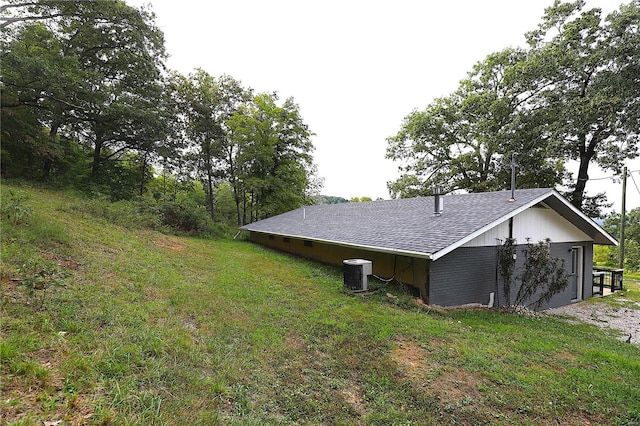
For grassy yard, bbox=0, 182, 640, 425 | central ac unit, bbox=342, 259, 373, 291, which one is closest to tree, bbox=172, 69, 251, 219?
central ac unit, bbox=342, 259, 373, 291

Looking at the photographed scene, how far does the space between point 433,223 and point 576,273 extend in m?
6.48

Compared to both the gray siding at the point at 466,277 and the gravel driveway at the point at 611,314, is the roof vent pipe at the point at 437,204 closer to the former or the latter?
the gray siding at the point at 466,277

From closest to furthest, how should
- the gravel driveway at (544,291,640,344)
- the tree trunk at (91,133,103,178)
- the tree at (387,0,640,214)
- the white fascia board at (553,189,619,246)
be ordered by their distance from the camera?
the gravel driveway at (544,291,640,344) < the white fascia board at (553,189,619,246) < the tree at (387,0,640,214) < the tree trunk at (91,133,103,178)

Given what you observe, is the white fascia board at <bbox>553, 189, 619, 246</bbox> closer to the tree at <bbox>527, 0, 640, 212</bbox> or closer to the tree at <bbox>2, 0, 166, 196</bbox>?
the tree at <bbox>527, 0, 640, 212</bbox>

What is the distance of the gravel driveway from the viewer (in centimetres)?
723

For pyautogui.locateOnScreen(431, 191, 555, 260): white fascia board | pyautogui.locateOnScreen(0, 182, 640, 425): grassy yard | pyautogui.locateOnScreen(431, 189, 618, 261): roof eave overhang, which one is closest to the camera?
pyautogui.locateOnScreen(0, 182, 640, 425): grassy yard

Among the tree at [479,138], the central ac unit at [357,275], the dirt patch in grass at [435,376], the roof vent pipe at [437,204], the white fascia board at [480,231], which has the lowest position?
the dirt patch in grass at [435,376]

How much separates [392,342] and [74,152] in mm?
21605

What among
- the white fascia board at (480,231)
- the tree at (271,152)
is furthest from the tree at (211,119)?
the white fascia board at (480,231)

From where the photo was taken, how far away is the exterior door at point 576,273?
9938mm

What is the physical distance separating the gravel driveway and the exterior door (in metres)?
0.37

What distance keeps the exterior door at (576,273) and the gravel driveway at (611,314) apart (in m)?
0.37

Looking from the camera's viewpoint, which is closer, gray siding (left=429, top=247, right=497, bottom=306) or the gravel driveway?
gray siding (left=429, top=247, right=497, bottom=306)

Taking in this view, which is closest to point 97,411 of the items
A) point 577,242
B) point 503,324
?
point 503,324
